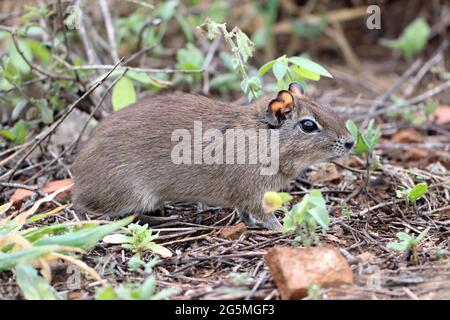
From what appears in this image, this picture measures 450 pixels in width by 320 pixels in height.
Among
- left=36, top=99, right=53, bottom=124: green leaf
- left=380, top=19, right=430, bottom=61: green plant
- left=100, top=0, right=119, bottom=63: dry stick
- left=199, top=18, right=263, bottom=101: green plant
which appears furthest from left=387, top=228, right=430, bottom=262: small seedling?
left=380, top=19, right=430, bottom=61: green plant

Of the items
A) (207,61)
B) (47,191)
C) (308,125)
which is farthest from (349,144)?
(207,61)

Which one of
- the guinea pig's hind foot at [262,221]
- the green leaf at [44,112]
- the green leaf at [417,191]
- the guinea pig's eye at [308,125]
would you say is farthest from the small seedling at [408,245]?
the green leaf at [44,112]

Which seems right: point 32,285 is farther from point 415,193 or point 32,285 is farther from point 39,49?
point 39,49

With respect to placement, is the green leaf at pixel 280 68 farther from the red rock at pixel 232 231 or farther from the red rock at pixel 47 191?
the red rock at pixel 47 191

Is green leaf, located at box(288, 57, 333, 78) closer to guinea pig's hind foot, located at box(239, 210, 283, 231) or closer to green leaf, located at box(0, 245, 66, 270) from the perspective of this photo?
guinea pig's hind foot, located at box(239, 210, 283, 231)

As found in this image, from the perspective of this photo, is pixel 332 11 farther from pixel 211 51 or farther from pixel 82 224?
pixel 82 224
